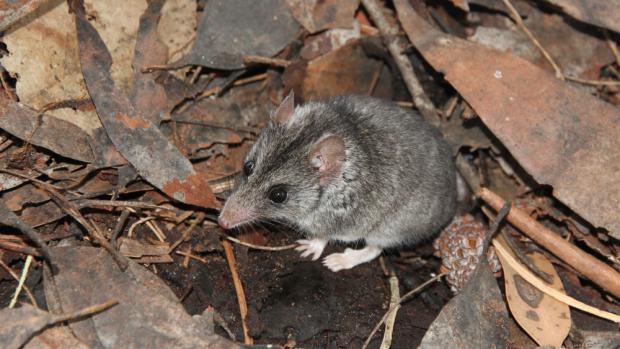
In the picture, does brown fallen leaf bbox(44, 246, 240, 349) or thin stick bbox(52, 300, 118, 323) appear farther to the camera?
brown fallen leaf bbox(44, 246, 240, 349)

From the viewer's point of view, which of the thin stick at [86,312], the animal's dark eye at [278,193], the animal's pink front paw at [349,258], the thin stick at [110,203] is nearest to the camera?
the thin stick at [86,312]

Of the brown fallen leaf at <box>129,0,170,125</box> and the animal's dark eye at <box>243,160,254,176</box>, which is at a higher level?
the brown fallen leaf at <box>129,0,170,125</box>

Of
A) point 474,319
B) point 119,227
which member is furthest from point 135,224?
point 474,319

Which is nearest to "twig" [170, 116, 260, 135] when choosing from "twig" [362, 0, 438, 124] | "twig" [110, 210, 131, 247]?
"twig" [110, 210, 131, 247]

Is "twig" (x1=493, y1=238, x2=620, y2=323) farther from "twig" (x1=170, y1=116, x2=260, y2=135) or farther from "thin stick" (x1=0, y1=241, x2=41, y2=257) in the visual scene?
"thin stick" (x1=0, y1=241, x2=41, y2=257)

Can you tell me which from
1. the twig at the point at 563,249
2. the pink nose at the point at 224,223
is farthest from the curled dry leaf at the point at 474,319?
the pink nose at the point at 224,223

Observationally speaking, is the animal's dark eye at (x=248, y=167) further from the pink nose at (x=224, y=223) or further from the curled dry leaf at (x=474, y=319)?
the curled dry leaf at (x=474, y=319)

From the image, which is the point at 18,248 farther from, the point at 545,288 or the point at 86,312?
the point at 545,288
